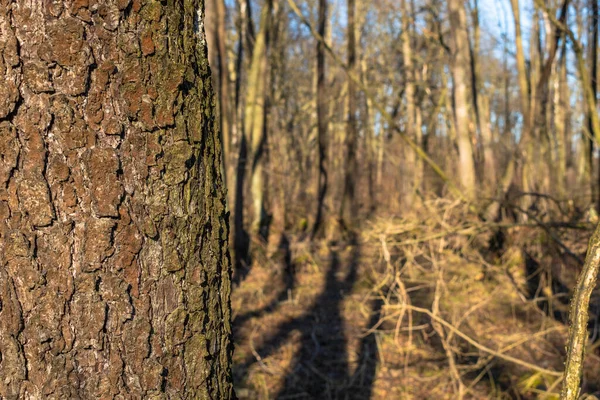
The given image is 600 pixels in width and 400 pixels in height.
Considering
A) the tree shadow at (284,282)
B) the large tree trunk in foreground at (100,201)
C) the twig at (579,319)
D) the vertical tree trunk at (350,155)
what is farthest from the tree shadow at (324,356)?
the vertical tree trunk at (350,155)

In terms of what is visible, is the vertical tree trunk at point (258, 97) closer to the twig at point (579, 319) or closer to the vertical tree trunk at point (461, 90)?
the vertical tree trunk at point (461, 90)

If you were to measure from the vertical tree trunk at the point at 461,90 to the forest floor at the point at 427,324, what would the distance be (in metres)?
1.13

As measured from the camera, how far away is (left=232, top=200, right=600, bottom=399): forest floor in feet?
14.9

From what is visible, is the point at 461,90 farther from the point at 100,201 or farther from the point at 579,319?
the point at 100,201

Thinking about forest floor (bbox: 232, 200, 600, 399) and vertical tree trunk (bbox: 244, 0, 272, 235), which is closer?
forest floor (bbox: 232, 200, 600, 399)

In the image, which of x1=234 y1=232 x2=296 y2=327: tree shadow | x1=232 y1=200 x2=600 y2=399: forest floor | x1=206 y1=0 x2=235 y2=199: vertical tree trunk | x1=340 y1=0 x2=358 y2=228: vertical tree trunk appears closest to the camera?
x1=232 y1=200 x2=600 y2=399: forest floor

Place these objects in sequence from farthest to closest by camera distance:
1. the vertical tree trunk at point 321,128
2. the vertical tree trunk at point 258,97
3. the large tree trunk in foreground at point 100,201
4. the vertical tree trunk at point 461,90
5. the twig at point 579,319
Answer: the vertical tree trunk at point 321,128 < the vertical tree trunk at point 258,97 < the vertical tree trunk at point 461,90 < the twig at point 579,319 < the large tree trunk in foreground at point 100,201

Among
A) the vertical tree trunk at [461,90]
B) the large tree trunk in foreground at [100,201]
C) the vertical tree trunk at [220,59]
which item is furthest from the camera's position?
the vertical tree trunk at [220,59]

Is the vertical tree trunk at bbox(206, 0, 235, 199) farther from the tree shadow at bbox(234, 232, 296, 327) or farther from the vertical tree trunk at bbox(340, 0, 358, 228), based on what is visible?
the vertical tree trunk at bbox(340, 0, 358, 228)

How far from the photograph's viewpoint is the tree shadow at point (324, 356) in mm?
4617

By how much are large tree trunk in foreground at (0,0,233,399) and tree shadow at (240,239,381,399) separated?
3.64 m

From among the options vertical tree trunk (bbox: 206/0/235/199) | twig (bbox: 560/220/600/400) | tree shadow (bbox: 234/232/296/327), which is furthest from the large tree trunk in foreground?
vertical tree trunk (bbox: 206/0/235/199)

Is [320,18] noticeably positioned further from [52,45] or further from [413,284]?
[52,45]

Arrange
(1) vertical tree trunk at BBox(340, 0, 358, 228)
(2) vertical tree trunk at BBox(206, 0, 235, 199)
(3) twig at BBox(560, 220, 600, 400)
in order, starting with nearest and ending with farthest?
(3) twig at BBox(560, 220, 600, 400) → (2) vertical tree trunk at BBox(206, 0, 235, 199) → (1) vertical tree trunk at BBox(340, 0, 358, 228)
